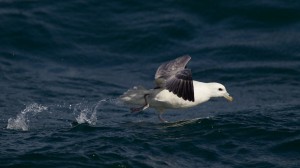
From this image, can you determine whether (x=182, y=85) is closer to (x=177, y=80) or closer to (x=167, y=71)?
(x=177, y=80)

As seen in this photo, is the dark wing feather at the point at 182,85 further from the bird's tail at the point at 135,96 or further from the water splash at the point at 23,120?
the water splash at the point at 23,120

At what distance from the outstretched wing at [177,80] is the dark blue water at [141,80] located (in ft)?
2.31

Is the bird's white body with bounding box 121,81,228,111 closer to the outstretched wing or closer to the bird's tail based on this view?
the bird's tail

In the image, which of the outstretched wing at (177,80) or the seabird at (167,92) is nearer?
the outstretched wing at (177,80)

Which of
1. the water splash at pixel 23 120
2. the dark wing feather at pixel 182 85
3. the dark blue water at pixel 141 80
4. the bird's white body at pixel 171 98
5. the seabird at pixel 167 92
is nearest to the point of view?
the dark blue water at pixel 141 80

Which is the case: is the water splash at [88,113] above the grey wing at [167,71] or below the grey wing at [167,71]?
below

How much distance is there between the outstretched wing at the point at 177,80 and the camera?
1135 cm

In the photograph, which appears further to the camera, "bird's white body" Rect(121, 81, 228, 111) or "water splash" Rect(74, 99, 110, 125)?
"water splash" Rect(74, 99, 110, 125)

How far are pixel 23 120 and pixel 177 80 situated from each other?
9.51 ft

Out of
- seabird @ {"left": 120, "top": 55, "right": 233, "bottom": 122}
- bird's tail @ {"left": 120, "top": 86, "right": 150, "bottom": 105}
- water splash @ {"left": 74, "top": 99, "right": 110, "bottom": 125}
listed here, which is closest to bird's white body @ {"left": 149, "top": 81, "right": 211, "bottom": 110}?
seabird @ {"left": 120, "top": 55, "right": 233, "bottom": 122}

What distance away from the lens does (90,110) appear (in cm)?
1455

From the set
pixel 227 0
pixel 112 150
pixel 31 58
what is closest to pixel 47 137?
pixel 112 150

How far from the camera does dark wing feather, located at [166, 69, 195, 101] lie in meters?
11.3

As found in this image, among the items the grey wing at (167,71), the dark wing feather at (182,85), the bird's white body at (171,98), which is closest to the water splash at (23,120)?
the bird's white body at (171,98)
